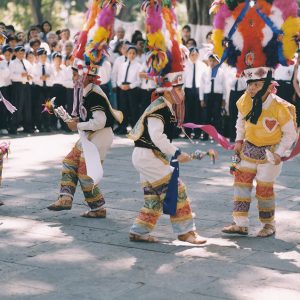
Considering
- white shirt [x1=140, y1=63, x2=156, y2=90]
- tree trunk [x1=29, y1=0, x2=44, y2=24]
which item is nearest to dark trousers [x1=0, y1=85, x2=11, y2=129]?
white shirt [x1=140, y1=63, x2=156, y2=90]

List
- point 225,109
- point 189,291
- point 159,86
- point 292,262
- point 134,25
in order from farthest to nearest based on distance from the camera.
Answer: point 134,25 < point 225,109 < point 159,86 < point 292,262 < point 189,291

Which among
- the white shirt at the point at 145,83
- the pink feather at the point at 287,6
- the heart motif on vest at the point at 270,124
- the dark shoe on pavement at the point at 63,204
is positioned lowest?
the dark shoe on pavement at the point at 63,204

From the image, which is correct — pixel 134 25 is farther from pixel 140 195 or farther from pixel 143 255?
pixel 143 255

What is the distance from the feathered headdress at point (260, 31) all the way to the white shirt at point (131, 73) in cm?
873

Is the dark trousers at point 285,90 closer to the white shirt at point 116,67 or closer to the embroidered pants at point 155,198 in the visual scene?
the white shirt at point 116,67

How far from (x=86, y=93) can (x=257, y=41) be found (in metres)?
1.89

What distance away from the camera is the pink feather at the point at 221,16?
7262 mm

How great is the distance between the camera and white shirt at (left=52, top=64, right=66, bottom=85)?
1634cm

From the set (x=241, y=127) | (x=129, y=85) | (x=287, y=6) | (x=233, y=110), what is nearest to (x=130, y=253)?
(x=241, y=127)

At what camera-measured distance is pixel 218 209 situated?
858cm

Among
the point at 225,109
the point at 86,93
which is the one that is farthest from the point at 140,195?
the point at 225,109

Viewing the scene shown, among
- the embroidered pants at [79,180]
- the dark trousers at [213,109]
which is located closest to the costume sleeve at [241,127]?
the embroidered pants at [79,180]

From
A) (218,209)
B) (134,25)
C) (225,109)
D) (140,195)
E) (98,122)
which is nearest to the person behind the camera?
(98,122)

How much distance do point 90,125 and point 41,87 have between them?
8.46 meters
